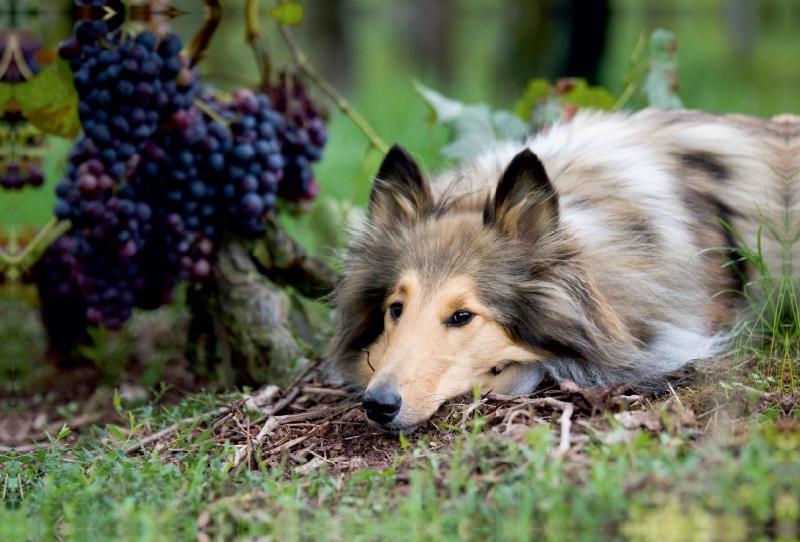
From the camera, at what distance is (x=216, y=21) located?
4230 millimetres

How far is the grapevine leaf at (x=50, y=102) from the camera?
4.00m

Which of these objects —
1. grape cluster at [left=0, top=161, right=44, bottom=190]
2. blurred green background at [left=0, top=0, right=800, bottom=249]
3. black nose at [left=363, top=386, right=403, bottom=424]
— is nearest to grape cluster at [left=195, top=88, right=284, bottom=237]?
blurred green background at [left=0, top=0, right=800, bottom=249]

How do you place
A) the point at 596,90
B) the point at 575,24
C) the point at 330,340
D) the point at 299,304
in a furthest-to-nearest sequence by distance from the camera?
the point at 575,24 < the point at 596,90 < the point at 299,304 < the point at 330,340

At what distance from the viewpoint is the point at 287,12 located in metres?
4.55

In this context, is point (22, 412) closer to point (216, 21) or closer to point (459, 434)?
point (216, 21)

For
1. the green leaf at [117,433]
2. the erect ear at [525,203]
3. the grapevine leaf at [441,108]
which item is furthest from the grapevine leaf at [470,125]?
the green leaf at [117,433]

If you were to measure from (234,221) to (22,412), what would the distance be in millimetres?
1737

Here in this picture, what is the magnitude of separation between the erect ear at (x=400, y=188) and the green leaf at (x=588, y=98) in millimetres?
2120

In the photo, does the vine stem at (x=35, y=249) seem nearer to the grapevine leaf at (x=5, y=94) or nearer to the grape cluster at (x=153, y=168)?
the grape cluster at (x=153, y=168)

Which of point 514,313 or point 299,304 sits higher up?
point 514,313

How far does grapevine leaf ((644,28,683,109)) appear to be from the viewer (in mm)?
5461

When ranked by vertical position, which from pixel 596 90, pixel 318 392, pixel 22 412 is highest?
pixel 596 90

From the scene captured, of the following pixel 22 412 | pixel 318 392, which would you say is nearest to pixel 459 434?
pixel 318 392

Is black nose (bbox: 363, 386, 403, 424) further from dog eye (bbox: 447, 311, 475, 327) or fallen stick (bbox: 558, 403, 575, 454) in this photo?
fallen stick (bbox: 558, 403, 575, 454)
